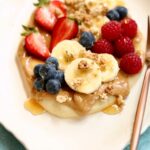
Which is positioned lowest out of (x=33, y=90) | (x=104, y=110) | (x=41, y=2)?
(x=104, y=110)

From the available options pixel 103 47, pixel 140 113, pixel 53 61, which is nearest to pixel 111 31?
pixel 103 47

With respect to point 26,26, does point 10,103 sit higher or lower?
lower

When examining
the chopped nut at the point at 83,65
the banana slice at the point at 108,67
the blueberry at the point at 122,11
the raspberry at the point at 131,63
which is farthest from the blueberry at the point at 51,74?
the blueberry at the point at 122,11

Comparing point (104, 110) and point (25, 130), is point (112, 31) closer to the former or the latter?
point (104, 110)

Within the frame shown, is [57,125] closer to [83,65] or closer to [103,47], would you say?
[83,65]

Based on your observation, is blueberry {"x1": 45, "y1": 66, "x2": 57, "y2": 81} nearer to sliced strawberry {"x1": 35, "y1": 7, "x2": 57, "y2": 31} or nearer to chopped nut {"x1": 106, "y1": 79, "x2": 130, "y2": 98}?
chopped nut {"x1": 106, "y1": 79, "x2": 130, "y2": 98}

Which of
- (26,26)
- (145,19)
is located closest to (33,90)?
(26,26)

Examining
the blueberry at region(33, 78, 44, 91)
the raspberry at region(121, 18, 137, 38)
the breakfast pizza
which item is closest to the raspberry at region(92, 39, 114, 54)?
the breakfast pizza
